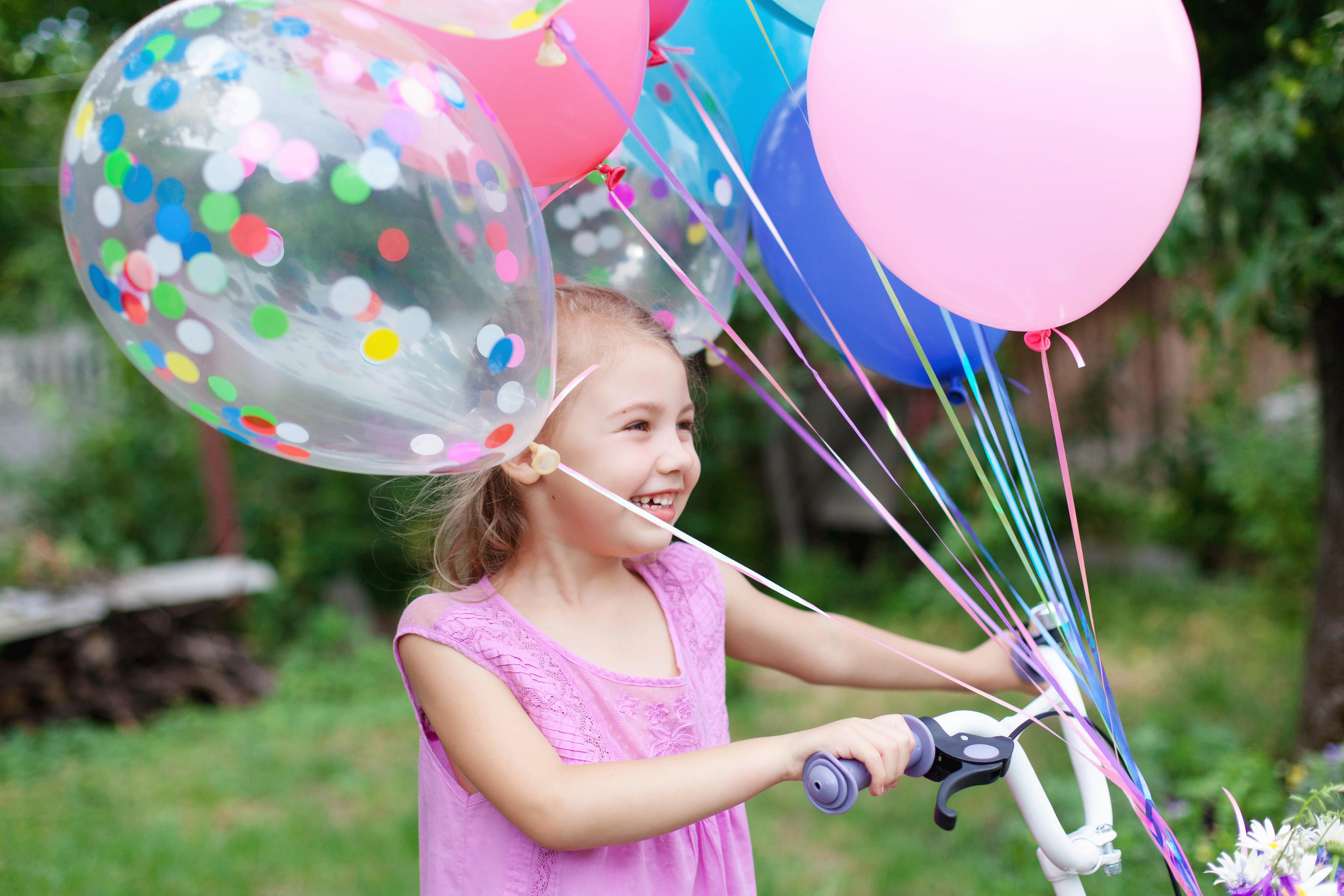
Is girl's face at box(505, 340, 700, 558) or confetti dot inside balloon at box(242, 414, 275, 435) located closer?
confetti dot inside balloon at box(242, 414, 275, 435)

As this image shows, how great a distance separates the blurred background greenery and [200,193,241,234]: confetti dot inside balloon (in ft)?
1.83

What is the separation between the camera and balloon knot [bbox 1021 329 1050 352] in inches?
48.9

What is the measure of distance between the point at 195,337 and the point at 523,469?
0.40m

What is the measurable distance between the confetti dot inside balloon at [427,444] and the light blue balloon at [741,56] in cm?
80

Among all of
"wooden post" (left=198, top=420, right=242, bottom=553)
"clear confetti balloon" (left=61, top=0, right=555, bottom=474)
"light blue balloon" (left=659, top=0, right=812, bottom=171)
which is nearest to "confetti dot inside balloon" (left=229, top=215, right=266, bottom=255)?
"clear confetti balloon" (left=61, top=0, right=555, bottom=474)

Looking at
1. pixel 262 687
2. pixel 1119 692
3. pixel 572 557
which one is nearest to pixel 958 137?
pixel 572 557

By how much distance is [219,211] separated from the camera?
0.94m

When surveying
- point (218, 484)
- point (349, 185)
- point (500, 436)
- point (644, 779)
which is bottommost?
point (218, 484)

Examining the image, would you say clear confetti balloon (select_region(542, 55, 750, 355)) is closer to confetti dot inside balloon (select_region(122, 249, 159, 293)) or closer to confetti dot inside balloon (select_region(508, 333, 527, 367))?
confetti dot inside balloon (select_region(508, 333, 527, 367))

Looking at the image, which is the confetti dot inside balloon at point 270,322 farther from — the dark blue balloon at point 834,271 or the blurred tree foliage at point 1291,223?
the blurred tree foliage at point 1291,223

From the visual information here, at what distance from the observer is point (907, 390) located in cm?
556

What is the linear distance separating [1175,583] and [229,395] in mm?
5000

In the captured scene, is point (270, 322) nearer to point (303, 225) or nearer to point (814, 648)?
point (303, 225)

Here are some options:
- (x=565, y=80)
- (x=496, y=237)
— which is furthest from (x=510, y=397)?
(x=565, y=80)
